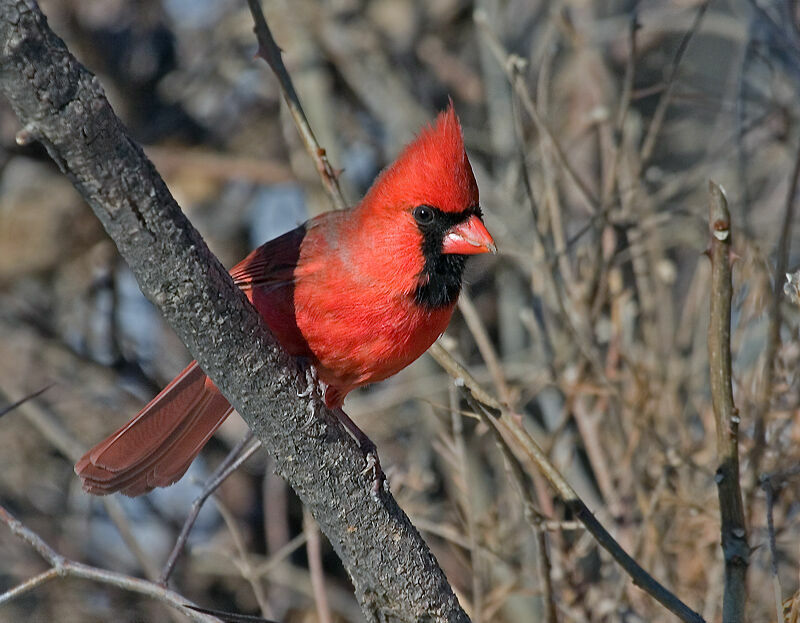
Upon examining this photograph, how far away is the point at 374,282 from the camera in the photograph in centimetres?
248

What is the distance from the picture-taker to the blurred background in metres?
2.89

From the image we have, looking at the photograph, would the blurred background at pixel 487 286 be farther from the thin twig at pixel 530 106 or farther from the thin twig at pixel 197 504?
the thin twig at pixel 197 504

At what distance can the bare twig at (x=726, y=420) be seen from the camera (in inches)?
74.3

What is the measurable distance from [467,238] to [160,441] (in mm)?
941

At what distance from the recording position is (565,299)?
10.6 feet

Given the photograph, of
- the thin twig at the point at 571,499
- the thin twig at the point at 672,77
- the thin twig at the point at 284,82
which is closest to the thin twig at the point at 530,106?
the thin twig at the point at 672,77

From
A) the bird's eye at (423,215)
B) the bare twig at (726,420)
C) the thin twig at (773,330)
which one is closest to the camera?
the bare twig at (726,420)

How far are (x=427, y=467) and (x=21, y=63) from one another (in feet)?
9.48

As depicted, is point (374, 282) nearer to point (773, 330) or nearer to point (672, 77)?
point (773, 330)

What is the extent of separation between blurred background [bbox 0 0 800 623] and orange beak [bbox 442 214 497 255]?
0.39 m

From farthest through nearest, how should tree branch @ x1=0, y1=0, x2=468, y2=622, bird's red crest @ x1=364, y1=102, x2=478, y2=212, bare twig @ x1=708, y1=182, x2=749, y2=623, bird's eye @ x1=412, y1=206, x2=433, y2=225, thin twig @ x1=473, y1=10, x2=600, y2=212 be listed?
thin twig @ x1=473, y1=10, x2=600, y2=212, bird's eye @ x1=412, y1=206, x2=433, y2=225, bird's red crest @ x1=364, y1=102, x2=478, y2=212, bare twig @ x1=708, y1=182, x2=749, y2=623, tree branch @ x1=0, y1=0, x2=468, y2=622

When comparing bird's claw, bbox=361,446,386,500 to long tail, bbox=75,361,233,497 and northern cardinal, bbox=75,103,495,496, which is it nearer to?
northern cardinal, bbox=75,103,495,496

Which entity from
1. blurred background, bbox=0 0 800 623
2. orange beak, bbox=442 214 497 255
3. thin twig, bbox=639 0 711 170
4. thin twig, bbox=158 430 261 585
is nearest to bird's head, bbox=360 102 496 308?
orange beak, bbox=442 214 497 255

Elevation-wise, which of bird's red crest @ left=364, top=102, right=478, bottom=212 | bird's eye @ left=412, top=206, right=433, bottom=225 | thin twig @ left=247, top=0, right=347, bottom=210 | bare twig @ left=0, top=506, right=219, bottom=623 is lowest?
bare twig @ left=0, top=506, right=219, bottom=623
